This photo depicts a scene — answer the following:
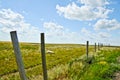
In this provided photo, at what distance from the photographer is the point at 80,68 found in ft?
53.9

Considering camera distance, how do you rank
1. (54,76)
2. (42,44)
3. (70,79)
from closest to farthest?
(42,44), (70,79), (54,76)

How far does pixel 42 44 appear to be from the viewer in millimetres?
10219

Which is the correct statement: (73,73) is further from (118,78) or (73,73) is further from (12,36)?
(12,36)

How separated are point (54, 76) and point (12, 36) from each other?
8418 mm

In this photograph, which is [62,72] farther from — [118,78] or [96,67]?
[118,78]

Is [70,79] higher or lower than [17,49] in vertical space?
lower

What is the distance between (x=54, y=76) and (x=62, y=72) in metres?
1.01

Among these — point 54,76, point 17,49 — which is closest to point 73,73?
point 54,76

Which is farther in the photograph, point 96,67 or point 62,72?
point 62,72

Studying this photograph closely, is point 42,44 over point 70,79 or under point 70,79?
over

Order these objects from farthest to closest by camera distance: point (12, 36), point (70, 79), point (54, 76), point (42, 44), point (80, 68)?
point (80, 68), point (54, 76), point (70, 79), point (42, 44), point (12, 36)

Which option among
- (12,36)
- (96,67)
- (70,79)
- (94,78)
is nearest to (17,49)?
(12,36)

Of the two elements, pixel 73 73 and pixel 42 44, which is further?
pixel 73 73

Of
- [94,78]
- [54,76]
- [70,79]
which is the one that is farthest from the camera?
[54,76]
